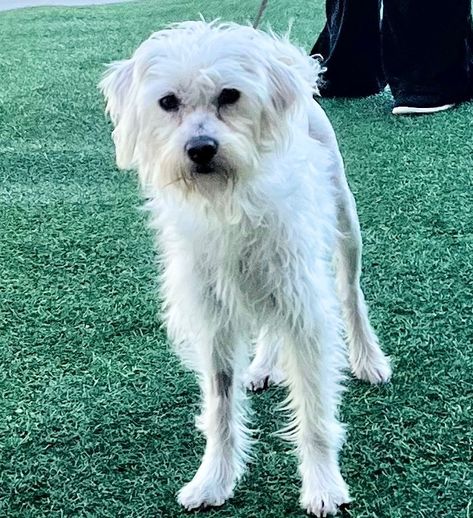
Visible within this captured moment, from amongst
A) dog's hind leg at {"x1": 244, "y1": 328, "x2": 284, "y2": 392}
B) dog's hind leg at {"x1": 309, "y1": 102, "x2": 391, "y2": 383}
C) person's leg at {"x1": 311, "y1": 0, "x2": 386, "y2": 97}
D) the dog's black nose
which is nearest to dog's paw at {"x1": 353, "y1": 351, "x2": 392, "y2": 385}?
dog's hind leg at {"x1": 309, "y1": 102, "x2": 391, "y2": 383}

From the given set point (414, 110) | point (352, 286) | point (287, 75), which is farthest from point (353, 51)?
point (287, 75)

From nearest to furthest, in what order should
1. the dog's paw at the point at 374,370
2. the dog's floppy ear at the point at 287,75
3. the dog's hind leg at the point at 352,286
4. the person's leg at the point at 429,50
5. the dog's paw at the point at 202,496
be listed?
1. the dog's floppy ear at the point at 287,75
2. the dog's paw at the point at 202,496
3. the dog's hind leg at the point at 352,286
4. the dog's paw at the point at 374,370
5. the person's leg at the point at 429,50

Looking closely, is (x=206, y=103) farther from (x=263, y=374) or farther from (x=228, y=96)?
(x=263, y=374)

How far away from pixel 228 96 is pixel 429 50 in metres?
3.20

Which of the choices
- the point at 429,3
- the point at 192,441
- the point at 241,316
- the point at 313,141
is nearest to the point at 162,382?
the point at 192,441

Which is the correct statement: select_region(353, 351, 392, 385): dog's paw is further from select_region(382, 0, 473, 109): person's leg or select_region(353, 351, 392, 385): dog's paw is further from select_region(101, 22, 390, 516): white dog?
select_region(382, 0, 473, 109): person's leg

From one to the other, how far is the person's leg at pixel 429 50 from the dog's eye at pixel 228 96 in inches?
121

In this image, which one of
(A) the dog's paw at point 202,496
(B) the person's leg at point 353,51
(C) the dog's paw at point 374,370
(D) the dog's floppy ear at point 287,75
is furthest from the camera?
(B) the person's leg at point 353,51

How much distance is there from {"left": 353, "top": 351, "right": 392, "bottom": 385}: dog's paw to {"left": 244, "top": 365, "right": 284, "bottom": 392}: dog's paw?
0.74ft

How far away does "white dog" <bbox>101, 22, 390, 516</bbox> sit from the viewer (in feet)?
5.57

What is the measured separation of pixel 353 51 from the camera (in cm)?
486

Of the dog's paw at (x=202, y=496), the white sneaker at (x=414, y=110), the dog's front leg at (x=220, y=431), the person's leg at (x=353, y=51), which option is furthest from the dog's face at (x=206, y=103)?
the person's leg at (x=353, y=51)

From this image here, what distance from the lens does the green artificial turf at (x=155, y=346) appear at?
82.1 inches

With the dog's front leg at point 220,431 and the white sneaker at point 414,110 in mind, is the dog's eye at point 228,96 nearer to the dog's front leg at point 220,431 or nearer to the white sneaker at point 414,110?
the dog's front leg at point 220,431
